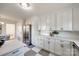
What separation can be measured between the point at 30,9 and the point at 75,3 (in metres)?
0.85

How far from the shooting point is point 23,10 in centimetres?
129

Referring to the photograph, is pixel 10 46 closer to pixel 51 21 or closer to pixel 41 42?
pixel 41 42

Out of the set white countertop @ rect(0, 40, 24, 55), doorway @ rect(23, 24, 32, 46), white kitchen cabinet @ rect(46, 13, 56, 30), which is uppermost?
white kitchen cabinet @ rect(46, 13, 56, 30)

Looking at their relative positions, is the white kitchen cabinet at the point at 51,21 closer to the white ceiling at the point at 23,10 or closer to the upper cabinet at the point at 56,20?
the upper cabinet at the point at 56,20

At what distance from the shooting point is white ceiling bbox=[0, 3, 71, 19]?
123cm

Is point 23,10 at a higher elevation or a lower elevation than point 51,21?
higher

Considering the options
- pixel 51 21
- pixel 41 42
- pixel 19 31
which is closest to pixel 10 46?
pixel 19 31

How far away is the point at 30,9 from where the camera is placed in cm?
129

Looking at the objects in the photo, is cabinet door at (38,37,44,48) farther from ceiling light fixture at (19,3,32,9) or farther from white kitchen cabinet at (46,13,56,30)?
ceiling light fixture at (19,3,32,9)

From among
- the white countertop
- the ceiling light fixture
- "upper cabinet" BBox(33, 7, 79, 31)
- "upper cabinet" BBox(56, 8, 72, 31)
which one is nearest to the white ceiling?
the ceiling light fixture

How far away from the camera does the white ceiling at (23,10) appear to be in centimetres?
123

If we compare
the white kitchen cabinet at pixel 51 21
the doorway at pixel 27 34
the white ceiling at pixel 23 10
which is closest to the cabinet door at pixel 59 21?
the white kitchen cabinet at pixel 51 21

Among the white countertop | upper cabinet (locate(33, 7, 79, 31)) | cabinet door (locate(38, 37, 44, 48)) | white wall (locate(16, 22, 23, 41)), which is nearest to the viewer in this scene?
the white countertop

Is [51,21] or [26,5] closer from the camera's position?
[26,5]
